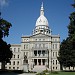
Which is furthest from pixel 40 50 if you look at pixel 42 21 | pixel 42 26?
pixel 42 21

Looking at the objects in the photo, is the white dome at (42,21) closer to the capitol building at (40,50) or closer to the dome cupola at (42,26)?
the dome cupola at (42,26)

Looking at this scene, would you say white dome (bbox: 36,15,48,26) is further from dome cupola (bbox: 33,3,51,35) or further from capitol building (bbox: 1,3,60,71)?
capitol building (bbox: 1,3,60,71)

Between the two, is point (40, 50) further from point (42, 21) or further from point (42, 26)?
point (42, 21)

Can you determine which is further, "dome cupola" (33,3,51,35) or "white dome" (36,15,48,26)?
"white dome" (36,15,48,26)

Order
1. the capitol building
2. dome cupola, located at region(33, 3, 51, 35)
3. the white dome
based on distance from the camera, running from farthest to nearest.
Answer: the white dome → dome cupola, located at region(33, 3, 51, 35) → the capitol building

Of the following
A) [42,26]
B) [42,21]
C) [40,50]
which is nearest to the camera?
[40,50]

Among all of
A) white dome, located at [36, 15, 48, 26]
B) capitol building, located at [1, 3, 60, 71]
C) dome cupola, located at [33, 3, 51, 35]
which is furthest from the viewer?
white dome, located at [36, 15, 48, 26]

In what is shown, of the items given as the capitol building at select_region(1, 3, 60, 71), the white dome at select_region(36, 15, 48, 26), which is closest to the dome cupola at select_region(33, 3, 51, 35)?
the white dome at select_region(36, 15, 48, 26)

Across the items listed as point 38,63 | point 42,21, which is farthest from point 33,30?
point 38,63

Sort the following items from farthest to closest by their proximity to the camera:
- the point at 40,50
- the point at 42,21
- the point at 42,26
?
the point at 42,21, the point at 42,26, the point at 40,50

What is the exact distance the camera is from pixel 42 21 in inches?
5591

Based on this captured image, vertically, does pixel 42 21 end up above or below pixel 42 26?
above

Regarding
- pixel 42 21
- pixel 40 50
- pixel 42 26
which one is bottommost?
pixel 40 50

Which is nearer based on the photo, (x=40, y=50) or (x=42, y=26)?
(x=40, y=50)
